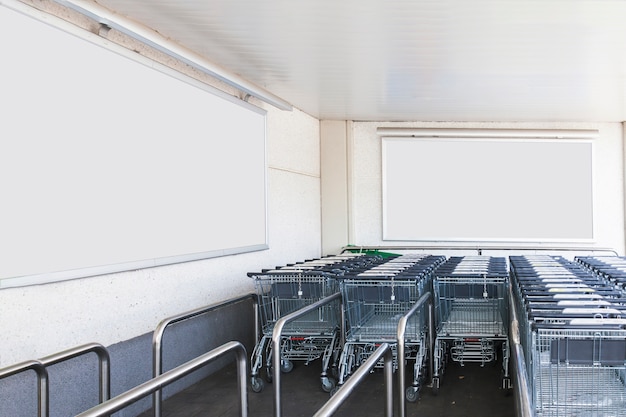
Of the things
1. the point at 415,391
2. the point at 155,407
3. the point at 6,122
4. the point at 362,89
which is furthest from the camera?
the point at 362,89

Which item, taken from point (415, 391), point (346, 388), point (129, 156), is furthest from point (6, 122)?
point (415, 391)

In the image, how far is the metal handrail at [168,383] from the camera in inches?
80.3

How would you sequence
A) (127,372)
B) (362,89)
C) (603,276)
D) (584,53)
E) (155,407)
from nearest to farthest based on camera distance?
(155,407), (127,372), (603,276), (584,53), (362,89)

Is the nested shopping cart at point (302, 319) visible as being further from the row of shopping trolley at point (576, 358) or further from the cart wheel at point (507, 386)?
the row of shopping trolley at point (576, 358)

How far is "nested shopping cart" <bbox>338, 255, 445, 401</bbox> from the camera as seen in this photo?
4.90 meters

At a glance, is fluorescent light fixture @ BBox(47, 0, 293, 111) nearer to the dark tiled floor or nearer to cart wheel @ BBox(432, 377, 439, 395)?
the dark tiled floor

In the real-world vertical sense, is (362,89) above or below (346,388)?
above

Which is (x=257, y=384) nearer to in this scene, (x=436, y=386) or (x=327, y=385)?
(x=327, y=385)

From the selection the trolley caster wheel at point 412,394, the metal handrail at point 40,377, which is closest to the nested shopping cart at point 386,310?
the trolley caster wheel at point 412,394

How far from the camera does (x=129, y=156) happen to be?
4.61 metres

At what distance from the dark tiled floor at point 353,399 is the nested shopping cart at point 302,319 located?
22cm

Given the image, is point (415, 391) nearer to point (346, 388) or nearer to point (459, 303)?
point (459, 303)

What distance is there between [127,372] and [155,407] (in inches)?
30.2

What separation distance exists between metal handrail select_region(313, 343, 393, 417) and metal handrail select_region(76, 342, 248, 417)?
646 mm
